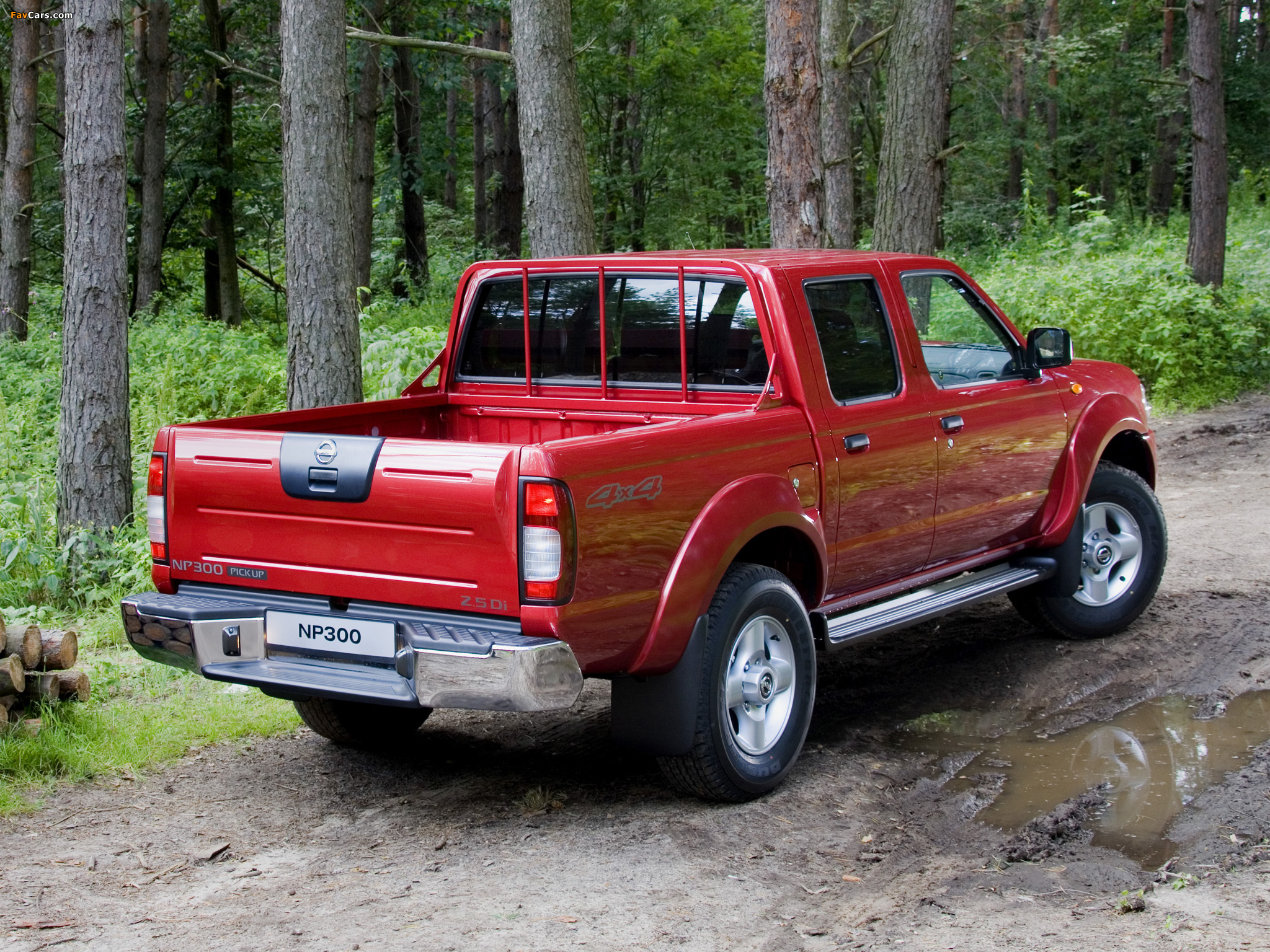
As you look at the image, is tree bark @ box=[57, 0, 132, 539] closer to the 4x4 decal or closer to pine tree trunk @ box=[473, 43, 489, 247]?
the 4x4 decal

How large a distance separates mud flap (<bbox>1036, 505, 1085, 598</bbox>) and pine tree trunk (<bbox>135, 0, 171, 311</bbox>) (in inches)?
647

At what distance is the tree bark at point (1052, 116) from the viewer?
3038cm

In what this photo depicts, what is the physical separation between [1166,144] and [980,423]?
29.9 meters

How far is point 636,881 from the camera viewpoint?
3967mm

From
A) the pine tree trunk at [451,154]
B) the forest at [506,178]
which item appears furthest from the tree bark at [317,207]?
the pine tree trunk at [451,154]

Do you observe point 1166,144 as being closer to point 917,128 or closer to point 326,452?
point 917,128

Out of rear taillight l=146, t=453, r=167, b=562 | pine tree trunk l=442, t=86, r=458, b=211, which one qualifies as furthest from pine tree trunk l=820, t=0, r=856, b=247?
rear taillight l=146, t=453, r=167, b=562

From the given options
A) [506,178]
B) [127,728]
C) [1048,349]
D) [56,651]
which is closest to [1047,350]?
[1048,349]

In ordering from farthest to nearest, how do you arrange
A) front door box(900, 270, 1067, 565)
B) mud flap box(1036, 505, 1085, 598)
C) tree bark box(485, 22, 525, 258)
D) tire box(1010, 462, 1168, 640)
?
tree bark box(485, 22, 525, 258) < tire box(1010, 462, 1168, 640) < mud flap box(1036, 505, 1085, 598) < front door box(900, 270, 1067, 565)

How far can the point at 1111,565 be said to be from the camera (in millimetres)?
6750

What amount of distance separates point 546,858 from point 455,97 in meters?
31.2

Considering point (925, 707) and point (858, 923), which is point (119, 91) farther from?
point (858, 923)

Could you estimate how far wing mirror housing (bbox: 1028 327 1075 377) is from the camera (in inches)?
242

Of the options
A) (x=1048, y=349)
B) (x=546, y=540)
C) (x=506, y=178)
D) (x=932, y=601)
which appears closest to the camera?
(x=546, y=540)
